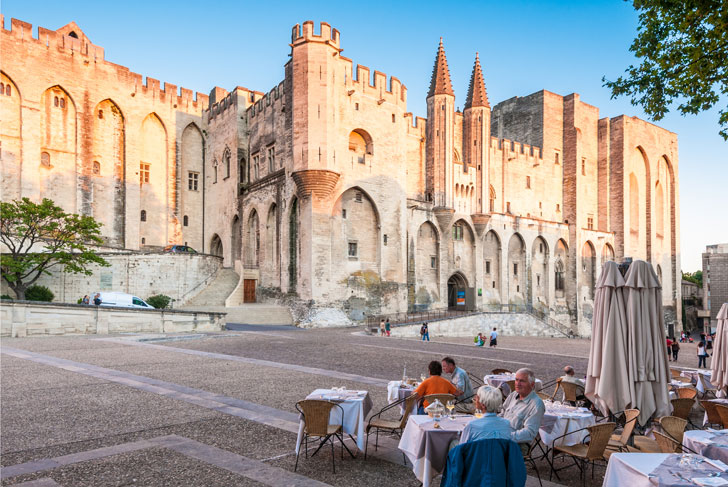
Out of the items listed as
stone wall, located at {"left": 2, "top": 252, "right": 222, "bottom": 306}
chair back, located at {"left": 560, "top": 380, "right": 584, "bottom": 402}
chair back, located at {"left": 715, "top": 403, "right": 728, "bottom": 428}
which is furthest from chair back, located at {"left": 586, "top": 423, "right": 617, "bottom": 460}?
stone wall, located at {"left": 2, "top": 252, "right": 222, "bottom": 306}

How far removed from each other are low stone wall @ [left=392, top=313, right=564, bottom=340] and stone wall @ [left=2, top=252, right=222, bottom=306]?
13980mm

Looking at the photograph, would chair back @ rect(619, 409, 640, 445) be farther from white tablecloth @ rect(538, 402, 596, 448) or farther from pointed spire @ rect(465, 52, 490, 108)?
pointed spire @ rect(465, 52, 490, 108)

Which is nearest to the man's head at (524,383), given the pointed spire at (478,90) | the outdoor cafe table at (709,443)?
the outdoor cafe table at (709,443)

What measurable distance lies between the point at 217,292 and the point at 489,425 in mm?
31057

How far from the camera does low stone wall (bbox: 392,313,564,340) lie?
28688 millimetres

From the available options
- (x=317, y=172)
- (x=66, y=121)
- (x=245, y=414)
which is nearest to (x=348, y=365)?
(x=245, y=414)

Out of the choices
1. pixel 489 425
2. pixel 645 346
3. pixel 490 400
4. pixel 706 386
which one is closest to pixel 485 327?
pixel 706 386

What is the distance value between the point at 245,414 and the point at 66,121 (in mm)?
35186

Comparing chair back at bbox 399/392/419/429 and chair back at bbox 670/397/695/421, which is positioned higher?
chair back at bbox 399/392/419/429

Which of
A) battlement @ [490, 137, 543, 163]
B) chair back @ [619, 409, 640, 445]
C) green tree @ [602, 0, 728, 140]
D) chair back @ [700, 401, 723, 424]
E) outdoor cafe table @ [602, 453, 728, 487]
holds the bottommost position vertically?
chair back @ [700, 401, 723, 424]

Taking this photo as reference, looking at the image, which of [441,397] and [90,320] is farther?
[90,320]

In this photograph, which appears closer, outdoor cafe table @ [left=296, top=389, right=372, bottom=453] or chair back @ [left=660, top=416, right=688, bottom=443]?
chair back @ [left=660, top=416, right=688, bottom=443]

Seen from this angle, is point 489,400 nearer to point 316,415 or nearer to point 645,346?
point 316,415

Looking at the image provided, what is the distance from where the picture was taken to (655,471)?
411 cm
